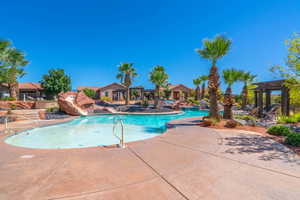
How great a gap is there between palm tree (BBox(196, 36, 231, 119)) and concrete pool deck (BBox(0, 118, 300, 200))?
5695mm

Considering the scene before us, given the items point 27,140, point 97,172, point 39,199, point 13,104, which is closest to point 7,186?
point 39,199

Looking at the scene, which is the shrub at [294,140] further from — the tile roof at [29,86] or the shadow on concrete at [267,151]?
the tile roof at [29,86]

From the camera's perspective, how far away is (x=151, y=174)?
2.99 metres

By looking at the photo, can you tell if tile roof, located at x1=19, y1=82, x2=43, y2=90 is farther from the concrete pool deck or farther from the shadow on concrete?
the shadow on concrete

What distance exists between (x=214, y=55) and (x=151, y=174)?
32.3 feet

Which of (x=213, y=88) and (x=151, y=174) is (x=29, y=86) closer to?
(x=213, y=88)

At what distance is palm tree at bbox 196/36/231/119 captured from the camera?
965cm

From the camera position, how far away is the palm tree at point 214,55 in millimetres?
9648

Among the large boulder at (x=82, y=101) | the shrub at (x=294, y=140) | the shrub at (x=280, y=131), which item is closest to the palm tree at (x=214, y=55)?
the shrub at (x=280, y=131)

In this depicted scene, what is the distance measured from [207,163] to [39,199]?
3.49 m

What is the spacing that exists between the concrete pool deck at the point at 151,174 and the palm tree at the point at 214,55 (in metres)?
5.69

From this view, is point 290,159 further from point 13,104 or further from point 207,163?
point 13,104

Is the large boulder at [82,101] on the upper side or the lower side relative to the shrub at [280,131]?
upper

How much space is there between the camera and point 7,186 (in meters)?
2.59
